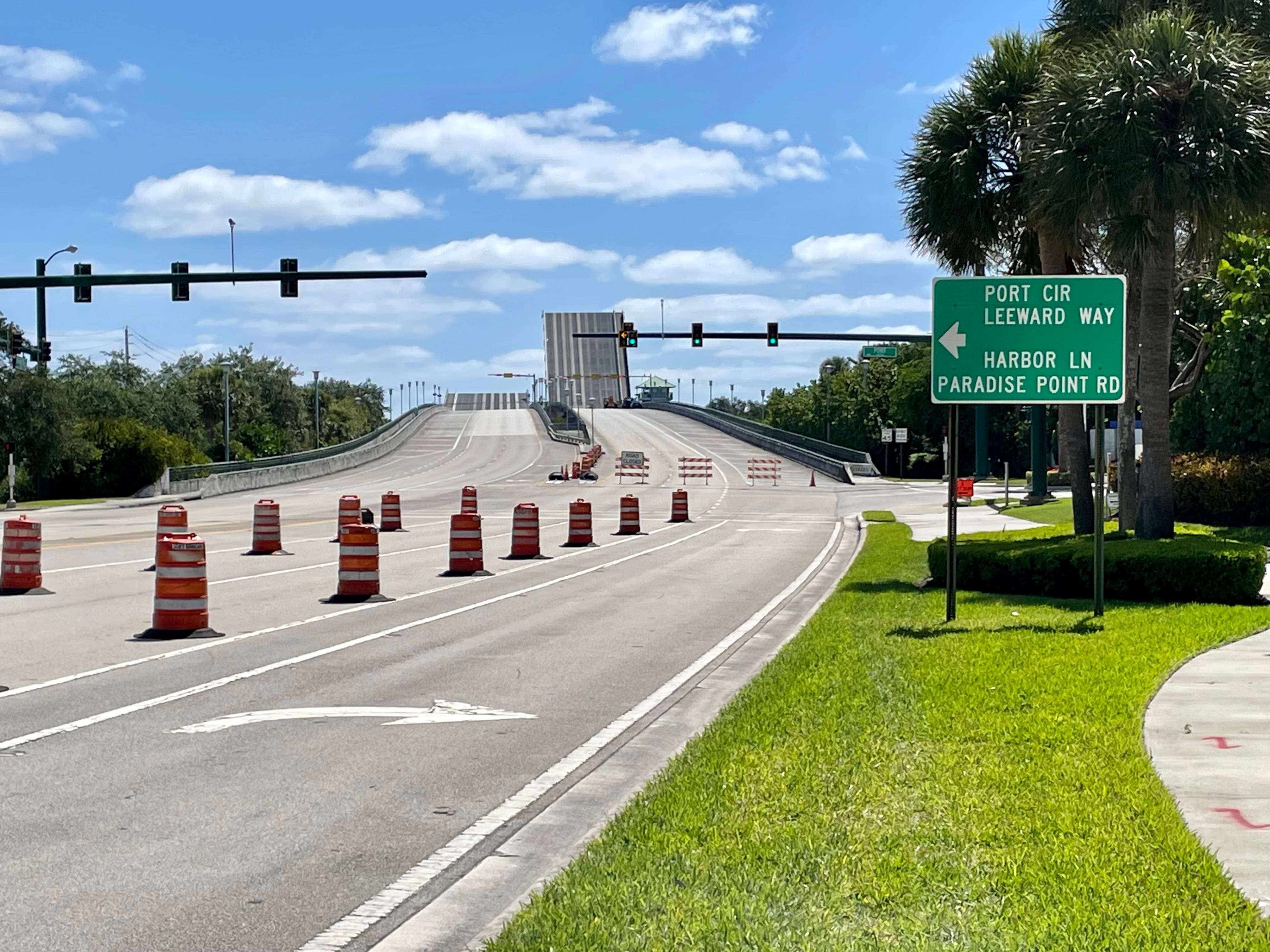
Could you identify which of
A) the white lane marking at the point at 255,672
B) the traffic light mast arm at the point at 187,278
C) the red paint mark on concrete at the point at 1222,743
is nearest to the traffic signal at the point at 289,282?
the traffic light mast arm at the point at 187,278

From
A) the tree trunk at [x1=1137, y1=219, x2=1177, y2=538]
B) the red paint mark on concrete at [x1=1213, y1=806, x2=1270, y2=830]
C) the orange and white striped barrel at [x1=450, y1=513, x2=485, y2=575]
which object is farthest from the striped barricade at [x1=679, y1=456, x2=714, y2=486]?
the red paint mark on concrete at [x1=1213, y1=806, x2=1270, y2=830]

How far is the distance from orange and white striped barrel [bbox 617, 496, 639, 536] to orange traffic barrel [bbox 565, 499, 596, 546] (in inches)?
167

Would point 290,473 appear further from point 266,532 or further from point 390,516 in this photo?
point 266,532

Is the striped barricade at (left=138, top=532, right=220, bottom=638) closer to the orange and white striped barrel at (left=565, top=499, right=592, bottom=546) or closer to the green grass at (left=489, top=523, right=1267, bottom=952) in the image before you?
the green grass at (left=489, top=523, right=1267, bottom=952)

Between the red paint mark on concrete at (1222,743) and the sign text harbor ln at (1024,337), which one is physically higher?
the sign text harbor ln at (1024,337)

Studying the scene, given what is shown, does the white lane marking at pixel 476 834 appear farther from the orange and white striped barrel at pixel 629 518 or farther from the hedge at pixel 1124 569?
the orange and white striped barrel at pixel 629 518

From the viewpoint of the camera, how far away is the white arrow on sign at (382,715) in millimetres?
10140

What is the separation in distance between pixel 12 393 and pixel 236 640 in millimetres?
52182

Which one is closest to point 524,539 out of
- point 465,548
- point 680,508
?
point 465,548

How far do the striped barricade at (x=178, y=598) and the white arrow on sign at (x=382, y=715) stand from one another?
4.78 meters

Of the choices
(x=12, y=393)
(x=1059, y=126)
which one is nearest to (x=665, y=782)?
(x=1059, y=126)

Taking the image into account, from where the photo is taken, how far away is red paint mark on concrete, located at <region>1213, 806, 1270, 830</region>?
6.79 m

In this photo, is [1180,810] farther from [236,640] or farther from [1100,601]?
[236,640]

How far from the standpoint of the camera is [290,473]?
252 ft
